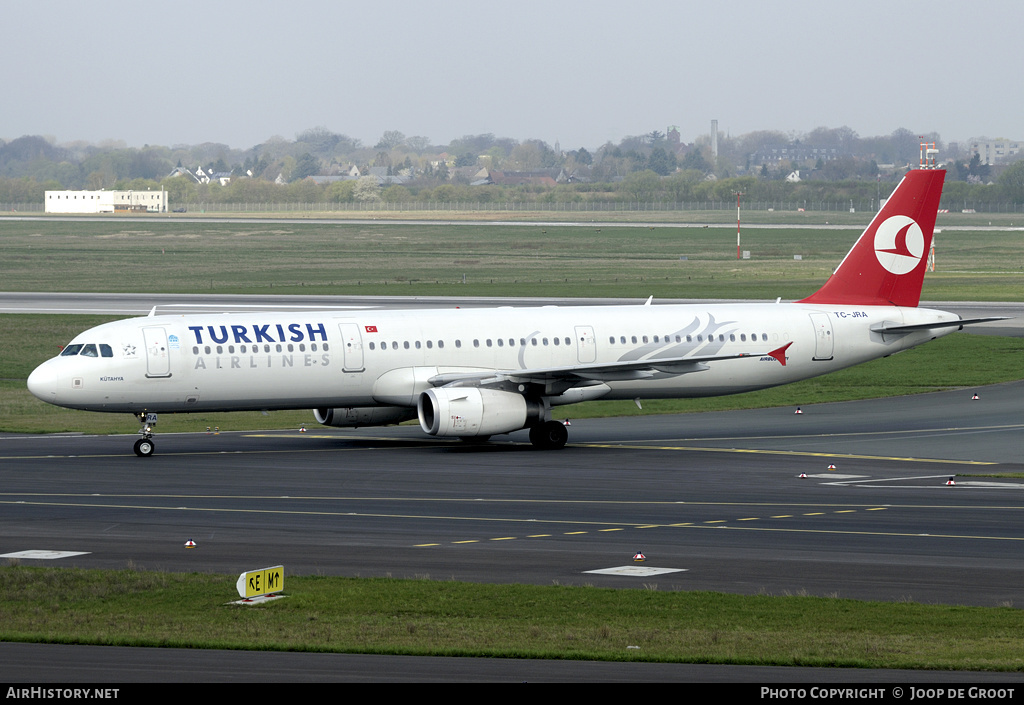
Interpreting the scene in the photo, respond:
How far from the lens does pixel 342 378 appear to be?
44.6 m

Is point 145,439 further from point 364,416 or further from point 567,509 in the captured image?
point 567,509

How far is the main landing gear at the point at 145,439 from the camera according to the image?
43125mm

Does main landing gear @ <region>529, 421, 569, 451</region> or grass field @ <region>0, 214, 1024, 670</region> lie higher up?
grass field @ <region>0, 214, 1024, 670</region>

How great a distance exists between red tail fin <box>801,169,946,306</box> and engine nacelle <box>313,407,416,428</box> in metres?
15.7

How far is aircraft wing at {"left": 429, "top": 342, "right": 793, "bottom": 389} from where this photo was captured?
44.5 metres

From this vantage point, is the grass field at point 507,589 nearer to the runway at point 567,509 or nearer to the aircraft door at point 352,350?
the runway at point 567,509

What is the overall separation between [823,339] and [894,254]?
15.4 ft

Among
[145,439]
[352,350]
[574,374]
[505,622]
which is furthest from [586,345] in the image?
[505,622]

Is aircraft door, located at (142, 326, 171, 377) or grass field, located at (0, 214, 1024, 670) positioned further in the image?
aircraft door, located at (142, 326, 171, 377)

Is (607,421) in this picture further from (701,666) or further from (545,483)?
(701,666)

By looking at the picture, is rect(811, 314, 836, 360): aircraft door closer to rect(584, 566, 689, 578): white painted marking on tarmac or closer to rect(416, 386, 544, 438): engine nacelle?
rect(416, 386, 544, 438): engine nacelle

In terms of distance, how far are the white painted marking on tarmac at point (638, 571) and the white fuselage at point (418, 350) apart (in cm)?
1941

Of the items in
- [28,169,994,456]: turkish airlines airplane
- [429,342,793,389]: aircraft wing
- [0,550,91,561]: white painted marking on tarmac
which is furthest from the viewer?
[429,342,793,389]: aircraft wing

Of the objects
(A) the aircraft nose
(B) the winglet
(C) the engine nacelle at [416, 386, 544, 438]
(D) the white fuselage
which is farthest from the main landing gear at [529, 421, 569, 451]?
(A) the aircraft nose
